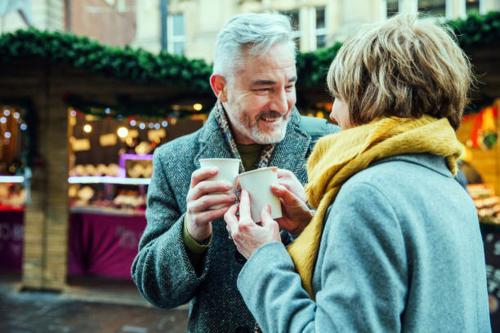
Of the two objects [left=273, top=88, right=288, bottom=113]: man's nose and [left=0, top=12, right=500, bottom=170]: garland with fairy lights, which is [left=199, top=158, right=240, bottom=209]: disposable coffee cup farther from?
[left=0, top=12, right=500, bottom=170]: garland with fairy lights

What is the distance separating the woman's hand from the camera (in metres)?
1.33

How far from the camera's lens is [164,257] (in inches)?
64.6

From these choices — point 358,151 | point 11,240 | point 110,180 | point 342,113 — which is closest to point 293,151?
point 342,113

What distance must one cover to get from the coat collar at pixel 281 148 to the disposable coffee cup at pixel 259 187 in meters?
0.44

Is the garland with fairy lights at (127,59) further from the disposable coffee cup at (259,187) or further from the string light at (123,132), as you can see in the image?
the disposable coffee cup at (259,187)

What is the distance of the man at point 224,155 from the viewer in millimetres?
1659

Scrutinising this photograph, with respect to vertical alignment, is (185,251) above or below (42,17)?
below

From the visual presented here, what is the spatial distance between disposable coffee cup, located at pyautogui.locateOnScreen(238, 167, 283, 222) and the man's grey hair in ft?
1.83

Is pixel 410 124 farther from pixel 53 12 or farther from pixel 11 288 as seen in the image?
pixel 53 12


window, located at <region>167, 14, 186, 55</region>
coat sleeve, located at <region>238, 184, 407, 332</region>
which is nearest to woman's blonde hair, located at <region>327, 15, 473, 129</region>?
coat sleeve, located at <region>238, 184, 407, 332</region>

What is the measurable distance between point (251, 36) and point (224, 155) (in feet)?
1.51

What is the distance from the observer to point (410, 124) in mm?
1196

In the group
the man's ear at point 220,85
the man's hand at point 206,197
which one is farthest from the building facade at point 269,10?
the man's hand at point 206,197

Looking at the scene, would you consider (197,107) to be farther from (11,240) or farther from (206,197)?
(206,197)
